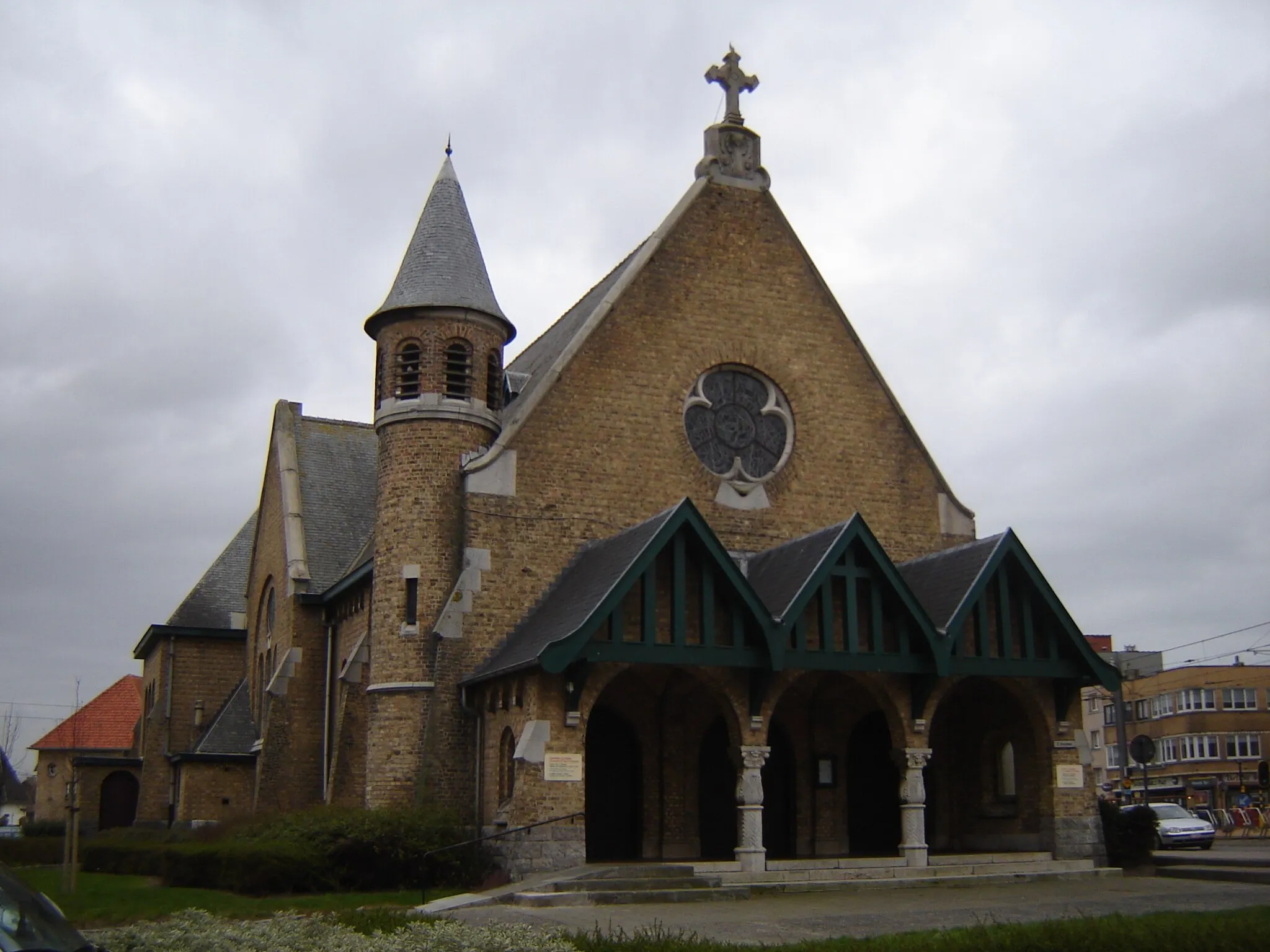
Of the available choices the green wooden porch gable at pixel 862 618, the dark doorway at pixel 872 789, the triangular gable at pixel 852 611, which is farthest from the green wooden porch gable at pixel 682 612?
the dark doorway at pixel 872 789

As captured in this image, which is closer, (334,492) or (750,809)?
(750,809)

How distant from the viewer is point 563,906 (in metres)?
17.9

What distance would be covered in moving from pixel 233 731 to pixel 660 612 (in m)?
15.6

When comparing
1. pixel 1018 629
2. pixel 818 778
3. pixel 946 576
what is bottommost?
pixel 818 778

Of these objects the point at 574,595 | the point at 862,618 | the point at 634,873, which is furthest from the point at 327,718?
Answer: the point at 862,618

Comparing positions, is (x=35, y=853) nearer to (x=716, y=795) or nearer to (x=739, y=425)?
(x=716, y=795)

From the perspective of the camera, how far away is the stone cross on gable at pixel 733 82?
28.1 meters

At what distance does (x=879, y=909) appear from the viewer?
1744 cm

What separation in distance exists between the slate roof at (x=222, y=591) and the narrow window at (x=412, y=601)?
Answer: 15.9m

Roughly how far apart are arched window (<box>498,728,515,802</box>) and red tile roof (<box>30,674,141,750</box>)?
34335mm

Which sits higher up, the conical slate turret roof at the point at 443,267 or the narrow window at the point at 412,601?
the conical slate turret roof at the point at 443,267

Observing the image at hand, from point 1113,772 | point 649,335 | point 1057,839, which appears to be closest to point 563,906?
point 1057,839

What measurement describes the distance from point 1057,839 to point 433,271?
15.3 m

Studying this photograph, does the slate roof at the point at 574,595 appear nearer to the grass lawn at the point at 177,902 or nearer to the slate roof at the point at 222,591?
the grass lawn at the point at 177,902
